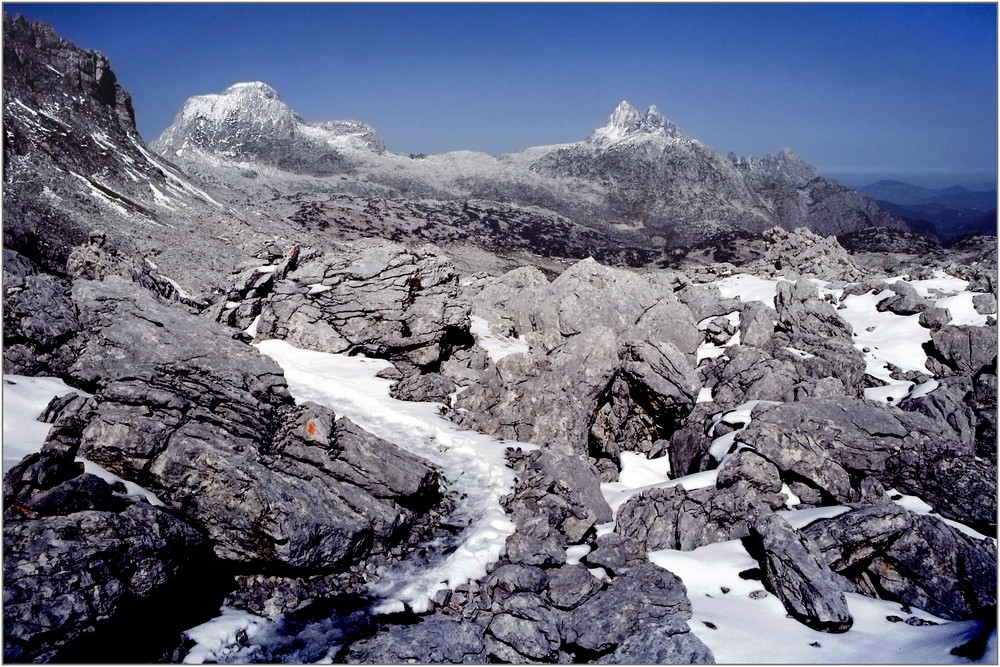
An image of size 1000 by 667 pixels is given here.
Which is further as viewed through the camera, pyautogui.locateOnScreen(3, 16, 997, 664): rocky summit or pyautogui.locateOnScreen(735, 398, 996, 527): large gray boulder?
pyautogui.locateOnScreen(735, 398, 996, 527): large gray boulder

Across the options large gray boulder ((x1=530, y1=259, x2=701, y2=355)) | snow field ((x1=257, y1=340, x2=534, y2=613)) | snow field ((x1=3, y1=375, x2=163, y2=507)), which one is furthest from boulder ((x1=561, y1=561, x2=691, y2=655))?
large gray boulder ((x1=530, y1=259, x2=701, y2=355))

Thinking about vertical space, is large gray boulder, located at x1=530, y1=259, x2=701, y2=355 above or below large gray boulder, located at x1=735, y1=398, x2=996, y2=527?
above

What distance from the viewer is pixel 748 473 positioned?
546 inches

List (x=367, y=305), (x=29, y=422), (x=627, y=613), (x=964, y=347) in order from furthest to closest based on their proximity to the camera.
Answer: (x=367, y=305)
(x=964, y=347)
(x=29, y=422)
(x=627, y=613)

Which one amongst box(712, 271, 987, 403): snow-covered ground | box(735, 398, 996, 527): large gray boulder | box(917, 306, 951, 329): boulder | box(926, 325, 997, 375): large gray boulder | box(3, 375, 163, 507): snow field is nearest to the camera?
box(3, 375, 163, 507): snow field

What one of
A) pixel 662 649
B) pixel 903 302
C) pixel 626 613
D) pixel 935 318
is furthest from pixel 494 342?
pixel 903 302

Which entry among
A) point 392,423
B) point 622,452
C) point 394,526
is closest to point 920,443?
point 622,452

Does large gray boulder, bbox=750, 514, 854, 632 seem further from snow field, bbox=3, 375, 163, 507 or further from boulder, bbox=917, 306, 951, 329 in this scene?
boulder, bbox=917, 306, 951, 329

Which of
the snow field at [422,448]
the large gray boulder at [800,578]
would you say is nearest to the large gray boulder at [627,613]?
the large gray boulder at [800,578]

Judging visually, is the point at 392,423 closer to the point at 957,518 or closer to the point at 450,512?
the point at 450,512

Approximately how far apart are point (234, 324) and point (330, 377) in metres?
6.93

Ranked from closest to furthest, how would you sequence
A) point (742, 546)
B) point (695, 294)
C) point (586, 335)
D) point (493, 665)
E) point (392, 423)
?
point (493, 665) → point (742, 546) → point (392, 423) → point (586, 335) → point (695, 294)

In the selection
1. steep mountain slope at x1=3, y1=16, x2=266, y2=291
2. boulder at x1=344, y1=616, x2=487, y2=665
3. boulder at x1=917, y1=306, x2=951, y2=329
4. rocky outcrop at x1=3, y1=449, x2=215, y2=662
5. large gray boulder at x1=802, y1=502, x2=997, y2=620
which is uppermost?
steep mountain slope at x1=3, y1=16, x2=266, y2=291

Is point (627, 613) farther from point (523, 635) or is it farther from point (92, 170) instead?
point (92, 170)
